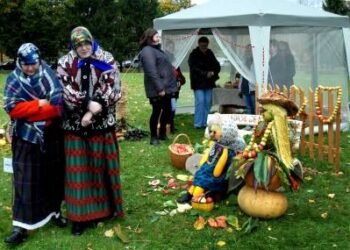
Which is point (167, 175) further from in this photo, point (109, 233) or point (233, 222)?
point (109, 233)

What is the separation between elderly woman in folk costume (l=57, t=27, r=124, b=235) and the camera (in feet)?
12.9

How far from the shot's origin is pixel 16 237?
4102 millimetres

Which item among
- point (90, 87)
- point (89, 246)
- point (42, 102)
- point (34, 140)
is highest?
point (90, 87)

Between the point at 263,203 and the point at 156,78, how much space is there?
11.1 feet

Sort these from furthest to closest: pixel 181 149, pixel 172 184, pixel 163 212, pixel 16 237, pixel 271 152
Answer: pixel 181 149 → pixel 172 184 → pixel 163 212 → pixel 271 152 → pixel 16 237

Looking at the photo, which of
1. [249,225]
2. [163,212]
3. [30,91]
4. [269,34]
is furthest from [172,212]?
[269,34]

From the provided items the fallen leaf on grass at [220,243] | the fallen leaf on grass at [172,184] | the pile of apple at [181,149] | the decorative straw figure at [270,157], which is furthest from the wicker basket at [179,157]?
the fallen leaf on grass at [220,243]

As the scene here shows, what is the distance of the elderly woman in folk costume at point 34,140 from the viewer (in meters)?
3.86

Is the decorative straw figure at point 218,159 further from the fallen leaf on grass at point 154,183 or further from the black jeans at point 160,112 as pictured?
the black jeans at point 160,112

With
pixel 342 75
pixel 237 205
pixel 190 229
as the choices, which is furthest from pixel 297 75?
pixel 190 229

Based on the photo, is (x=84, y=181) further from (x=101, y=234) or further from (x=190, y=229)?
(x=190, y=229)

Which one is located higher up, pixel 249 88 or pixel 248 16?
pixel 248 16

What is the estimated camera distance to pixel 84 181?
4105mm

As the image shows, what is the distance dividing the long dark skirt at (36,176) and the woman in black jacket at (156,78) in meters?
3.30
